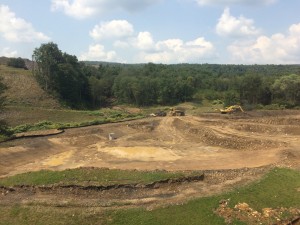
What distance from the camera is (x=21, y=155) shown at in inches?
1387

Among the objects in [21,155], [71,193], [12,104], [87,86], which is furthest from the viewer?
[87,86]

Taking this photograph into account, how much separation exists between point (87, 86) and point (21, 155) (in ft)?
201

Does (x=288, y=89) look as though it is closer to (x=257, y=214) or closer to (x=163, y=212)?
(x=257, y=214)

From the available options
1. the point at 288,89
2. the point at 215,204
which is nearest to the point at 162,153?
the point at 215,204

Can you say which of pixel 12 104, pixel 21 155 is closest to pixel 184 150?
pixel 21 155

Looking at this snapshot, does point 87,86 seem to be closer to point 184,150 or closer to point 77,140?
point 77,140

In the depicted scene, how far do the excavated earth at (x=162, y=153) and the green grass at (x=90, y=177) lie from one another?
598 millimetres

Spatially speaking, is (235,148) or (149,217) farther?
(235,148)

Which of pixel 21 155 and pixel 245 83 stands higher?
pixel 245 83

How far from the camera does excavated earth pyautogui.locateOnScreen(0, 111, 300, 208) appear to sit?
22.8 meters

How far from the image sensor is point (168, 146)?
126 ft

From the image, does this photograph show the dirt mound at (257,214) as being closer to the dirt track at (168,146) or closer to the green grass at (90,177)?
the green grass at (90,177)

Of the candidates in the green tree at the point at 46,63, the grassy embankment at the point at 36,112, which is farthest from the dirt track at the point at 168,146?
the green tree at the point at 46,63

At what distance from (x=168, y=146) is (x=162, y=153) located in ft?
9.31
